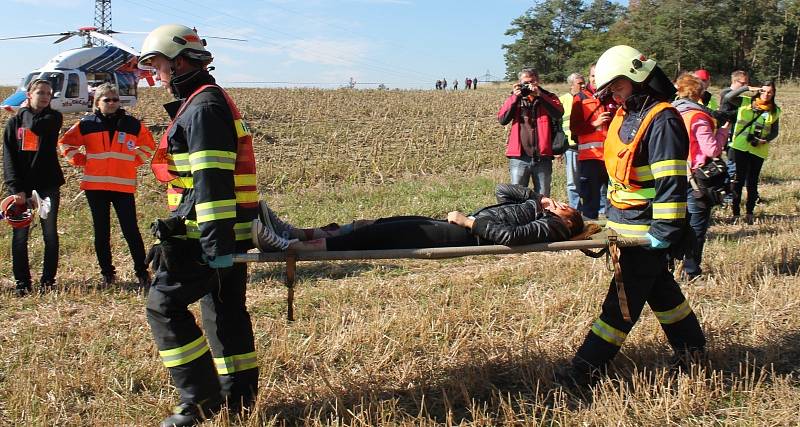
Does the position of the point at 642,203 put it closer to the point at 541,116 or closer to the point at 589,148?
the point at 589,148

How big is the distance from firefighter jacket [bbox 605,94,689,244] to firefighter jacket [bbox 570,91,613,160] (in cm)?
351

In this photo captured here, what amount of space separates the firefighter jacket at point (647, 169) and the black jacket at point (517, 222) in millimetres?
396

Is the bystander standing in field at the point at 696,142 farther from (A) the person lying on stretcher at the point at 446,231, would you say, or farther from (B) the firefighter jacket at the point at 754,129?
(B) the firefighter jacket at the point at 754,129

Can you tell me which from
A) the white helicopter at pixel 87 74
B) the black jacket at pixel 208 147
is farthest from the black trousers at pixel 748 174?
the white helicopter at pixel 87 74

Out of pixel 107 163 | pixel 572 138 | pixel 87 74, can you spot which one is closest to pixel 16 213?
pixel 107 163

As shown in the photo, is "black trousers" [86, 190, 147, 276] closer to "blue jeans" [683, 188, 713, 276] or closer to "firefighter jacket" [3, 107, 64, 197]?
"firefighter jacket" [3, 107, 64, 197]

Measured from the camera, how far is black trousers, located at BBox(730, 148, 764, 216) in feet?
29.9

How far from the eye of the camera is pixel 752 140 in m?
8.98

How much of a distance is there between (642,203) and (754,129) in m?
5.96

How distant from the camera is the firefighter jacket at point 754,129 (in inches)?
349

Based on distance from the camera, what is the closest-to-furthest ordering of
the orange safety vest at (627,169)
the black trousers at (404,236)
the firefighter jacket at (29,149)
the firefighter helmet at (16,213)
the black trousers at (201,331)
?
the black trousers at (201,331), the orange safety vest at (627,169), the black trousers at (404,236), the firefighter helmet at (16,213), the firefighter jacket at (29,149)

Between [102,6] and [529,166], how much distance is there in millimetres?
70446

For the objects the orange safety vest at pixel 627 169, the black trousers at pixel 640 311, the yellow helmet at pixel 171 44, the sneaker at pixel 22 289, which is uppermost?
the yellow helmet at pixel 171 44

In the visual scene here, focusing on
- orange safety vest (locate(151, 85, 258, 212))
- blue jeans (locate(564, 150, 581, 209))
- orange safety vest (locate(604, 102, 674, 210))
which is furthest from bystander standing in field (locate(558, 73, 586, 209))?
orange safety vest (locate(151, 85, 258, 212))
